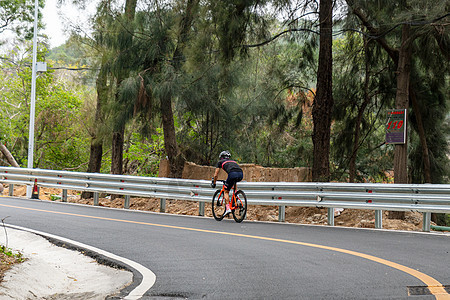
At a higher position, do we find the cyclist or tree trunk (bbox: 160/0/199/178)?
tree trunk (bbox: 160/0/199/178)

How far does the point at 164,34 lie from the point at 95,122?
6.27 m

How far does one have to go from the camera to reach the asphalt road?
5582mm

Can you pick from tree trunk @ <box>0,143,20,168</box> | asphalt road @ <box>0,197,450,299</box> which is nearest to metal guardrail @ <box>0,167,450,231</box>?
asphalt road @ <box>0,197,450,299</box>

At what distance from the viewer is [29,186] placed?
20031 mm

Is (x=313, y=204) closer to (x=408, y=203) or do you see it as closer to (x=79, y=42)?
(x=408, y=203)

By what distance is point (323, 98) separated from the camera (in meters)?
15.5

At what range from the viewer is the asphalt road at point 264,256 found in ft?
18.3

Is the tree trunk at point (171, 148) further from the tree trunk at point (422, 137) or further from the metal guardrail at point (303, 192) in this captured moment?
the tree trunk at point (422, 137)

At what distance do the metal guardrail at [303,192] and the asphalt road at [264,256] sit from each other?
91 centimetres

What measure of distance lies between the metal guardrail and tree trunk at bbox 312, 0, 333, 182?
308 cm

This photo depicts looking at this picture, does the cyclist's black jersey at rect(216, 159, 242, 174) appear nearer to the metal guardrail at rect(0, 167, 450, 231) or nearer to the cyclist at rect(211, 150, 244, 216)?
the cyclist at rect(211, 150, 244, 216)

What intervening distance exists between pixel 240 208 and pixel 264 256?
4866mm

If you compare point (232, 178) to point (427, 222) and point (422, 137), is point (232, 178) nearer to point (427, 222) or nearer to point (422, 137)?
point (427, 222)

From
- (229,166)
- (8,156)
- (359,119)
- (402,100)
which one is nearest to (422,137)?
(359,119)
